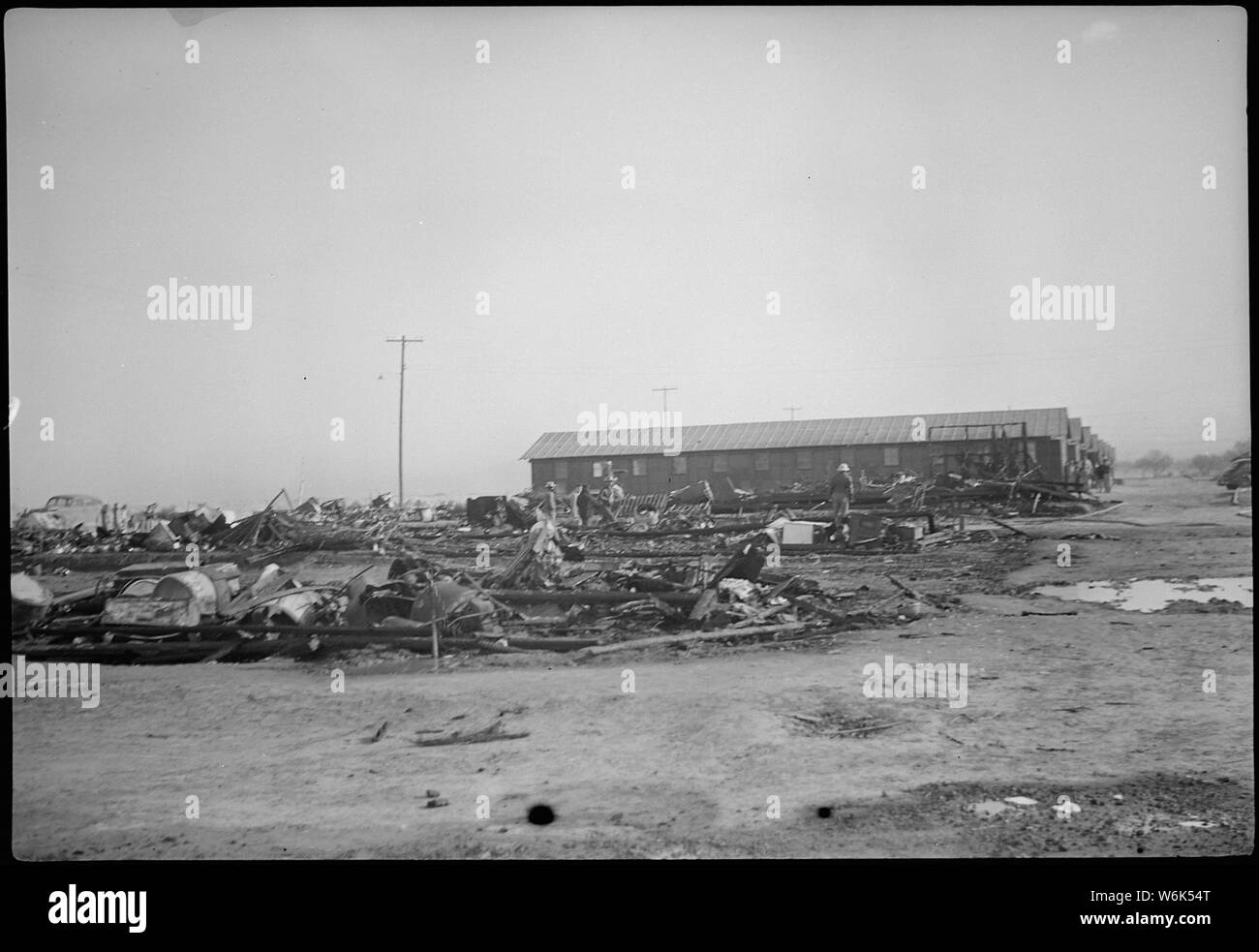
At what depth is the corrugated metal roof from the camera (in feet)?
18.8

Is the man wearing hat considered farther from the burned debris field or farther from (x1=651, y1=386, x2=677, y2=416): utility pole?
(x1=651, y1=386, x2=677, y2=416): utility pole

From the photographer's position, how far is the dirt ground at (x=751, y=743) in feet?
16.4

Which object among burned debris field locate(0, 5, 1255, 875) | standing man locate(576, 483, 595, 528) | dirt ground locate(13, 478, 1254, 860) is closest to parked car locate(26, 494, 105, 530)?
burned debris field locate(0, 5, 1255, 875)

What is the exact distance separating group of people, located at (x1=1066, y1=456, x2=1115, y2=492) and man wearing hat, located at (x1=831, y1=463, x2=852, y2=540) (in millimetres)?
1505

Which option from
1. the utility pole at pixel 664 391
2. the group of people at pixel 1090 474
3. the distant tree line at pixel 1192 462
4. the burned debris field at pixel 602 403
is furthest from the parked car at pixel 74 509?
the distant tree line at pixel 1192 462

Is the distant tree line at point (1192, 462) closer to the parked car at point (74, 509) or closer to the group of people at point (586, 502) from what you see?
the group of people at point (586, 502)

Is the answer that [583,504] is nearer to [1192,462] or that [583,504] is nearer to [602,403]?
[602,403]

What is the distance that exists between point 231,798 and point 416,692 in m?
1.33

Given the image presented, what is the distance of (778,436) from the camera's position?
5828 mm

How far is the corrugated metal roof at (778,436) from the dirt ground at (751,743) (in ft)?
2.92

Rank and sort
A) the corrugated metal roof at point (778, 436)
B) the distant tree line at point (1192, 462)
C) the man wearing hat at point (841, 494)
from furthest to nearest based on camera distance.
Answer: the man wearing hat at point (841, 494) → the corrugated metal roof at point (778, 436) → the distant tree line at point (1192, 462)

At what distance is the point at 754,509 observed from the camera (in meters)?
5.94
